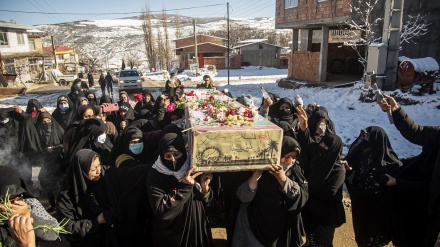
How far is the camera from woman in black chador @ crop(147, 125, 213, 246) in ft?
8.13

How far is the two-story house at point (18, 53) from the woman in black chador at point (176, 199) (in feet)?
94.4

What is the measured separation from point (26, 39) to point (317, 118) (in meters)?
36.1

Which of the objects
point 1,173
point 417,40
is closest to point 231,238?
point 1,173

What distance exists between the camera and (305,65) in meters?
17.6

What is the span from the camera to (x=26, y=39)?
31.7m

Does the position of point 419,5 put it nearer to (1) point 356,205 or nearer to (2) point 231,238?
(1) point 356,205

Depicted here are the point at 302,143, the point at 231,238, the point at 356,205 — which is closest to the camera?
the point at 231,238

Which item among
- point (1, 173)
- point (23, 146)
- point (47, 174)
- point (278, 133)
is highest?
point (278, 133)

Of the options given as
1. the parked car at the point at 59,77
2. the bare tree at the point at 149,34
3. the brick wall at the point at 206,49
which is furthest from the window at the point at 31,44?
the brick wall at the point at 206,49

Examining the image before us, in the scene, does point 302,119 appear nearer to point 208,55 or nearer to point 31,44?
point 31,44

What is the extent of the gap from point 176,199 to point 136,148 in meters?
1.33

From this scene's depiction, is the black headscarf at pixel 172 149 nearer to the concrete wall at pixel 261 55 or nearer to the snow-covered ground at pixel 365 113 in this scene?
the snow-covered ground at pixel 365 113

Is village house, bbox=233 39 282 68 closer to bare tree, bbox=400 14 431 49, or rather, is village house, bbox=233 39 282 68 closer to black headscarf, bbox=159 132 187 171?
bare tree, bbox=400 14 431 49

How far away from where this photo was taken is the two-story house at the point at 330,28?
1184 centimetres
